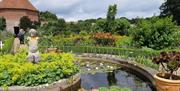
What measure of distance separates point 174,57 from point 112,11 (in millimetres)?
19943

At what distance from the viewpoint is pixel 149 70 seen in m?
10.7

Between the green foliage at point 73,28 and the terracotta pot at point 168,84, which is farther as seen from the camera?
the green foliage at point 73,28

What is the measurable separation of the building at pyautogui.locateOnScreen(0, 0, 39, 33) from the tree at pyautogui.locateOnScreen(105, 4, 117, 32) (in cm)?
3151

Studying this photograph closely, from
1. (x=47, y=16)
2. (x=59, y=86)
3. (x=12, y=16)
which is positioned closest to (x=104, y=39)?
(x=59, y=86)

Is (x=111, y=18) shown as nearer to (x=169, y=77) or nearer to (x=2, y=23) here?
(x=169, y=77)

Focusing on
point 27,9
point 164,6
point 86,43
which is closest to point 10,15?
point 27,9

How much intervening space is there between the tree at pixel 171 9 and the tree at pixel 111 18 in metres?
19.4

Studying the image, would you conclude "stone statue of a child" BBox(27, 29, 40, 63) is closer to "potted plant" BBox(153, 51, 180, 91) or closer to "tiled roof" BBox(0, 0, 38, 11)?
"potted plant" BBox(153, 51, 180, 91)

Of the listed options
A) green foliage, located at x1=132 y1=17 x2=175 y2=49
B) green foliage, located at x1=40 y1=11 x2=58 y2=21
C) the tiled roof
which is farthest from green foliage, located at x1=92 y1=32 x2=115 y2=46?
green foliage, located at x1=40 y1=11 x2=58 y2=21

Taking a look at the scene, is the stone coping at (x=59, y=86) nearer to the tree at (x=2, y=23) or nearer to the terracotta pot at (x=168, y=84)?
the terracotta pot at (x=168, y=84)

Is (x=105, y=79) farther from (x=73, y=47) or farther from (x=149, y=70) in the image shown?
(x=73, y=47)

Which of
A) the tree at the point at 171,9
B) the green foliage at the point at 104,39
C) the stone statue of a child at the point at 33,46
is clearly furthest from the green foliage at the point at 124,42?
the tree at the point at 171,9

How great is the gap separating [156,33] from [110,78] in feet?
25.3

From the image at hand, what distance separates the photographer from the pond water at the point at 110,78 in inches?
392
